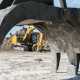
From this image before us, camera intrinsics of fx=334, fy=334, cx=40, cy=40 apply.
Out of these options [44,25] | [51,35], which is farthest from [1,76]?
[44,25]

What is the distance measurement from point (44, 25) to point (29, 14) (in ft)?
3.26

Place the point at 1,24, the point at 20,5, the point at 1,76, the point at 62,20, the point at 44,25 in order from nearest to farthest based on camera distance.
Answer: the point at 1,24 → the point at 20,5 → the point at 62,20 → the point at 44,25 → the point at 1,76

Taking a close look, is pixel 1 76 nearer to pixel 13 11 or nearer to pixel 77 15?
pixel 77 15

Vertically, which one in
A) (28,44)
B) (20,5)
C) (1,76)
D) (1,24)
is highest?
(28,44)

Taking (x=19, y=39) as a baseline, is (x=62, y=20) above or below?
below

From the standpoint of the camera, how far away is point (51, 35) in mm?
4160

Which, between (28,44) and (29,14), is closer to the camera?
(29,14)

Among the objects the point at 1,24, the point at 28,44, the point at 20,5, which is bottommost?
the point at 1,24

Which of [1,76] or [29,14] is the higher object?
[29,14]

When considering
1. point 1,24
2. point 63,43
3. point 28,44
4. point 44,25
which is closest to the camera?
point 1,24

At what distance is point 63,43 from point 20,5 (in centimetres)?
149

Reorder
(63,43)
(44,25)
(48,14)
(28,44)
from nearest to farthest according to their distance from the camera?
(48,14)
(44,25)
(63,43)
(28,44)

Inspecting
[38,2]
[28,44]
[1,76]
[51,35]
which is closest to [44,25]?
[51,35]

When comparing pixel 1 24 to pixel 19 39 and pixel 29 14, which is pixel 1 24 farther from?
pixel 19 39
